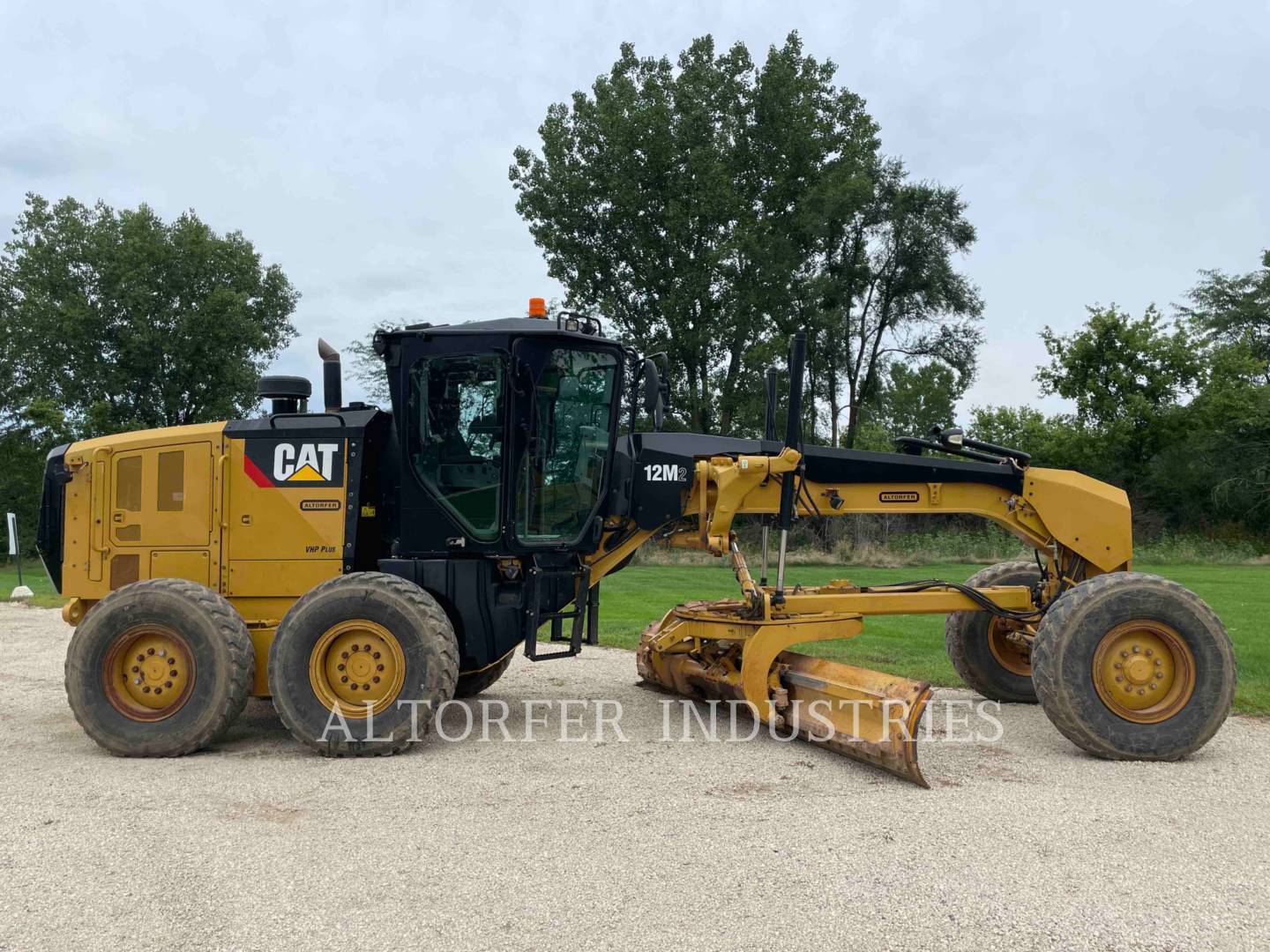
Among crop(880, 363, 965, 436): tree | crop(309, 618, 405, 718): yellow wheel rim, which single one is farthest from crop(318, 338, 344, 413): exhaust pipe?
crop(880, 363, 965, 436): tree

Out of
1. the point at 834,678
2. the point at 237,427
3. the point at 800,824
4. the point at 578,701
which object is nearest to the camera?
the point at 800,824

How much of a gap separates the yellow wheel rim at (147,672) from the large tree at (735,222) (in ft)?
85.9

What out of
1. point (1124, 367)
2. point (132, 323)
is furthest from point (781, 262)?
point (132, 323)

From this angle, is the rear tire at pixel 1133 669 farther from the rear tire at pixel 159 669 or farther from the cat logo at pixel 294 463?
the rear tire at pixel 159 669

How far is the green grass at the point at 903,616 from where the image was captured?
1045cm

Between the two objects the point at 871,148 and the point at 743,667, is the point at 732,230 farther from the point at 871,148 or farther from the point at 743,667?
the point at 743,667

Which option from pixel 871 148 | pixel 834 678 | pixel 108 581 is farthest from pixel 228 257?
pixel 834 678

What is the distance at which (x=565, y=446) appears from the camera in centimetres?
741

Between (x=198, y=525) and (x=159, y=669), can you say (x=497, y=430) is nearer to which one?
(x=198, y=525)

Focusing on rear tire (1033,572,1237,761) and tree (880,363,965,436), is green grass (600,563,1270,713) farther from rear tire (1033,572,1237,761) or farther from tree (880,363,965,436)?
tree (880,363,965,436)

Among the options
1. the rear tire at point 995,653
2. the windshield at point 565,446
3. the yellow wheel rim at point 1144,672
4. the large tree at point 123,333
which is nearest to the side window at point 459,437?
the windshield at point 565,446

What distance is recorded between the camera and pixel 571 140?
3462cm

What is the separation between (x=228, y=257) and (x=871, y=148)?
1055 inches

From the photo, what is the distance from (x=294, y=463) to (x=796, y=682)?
3869 mm
